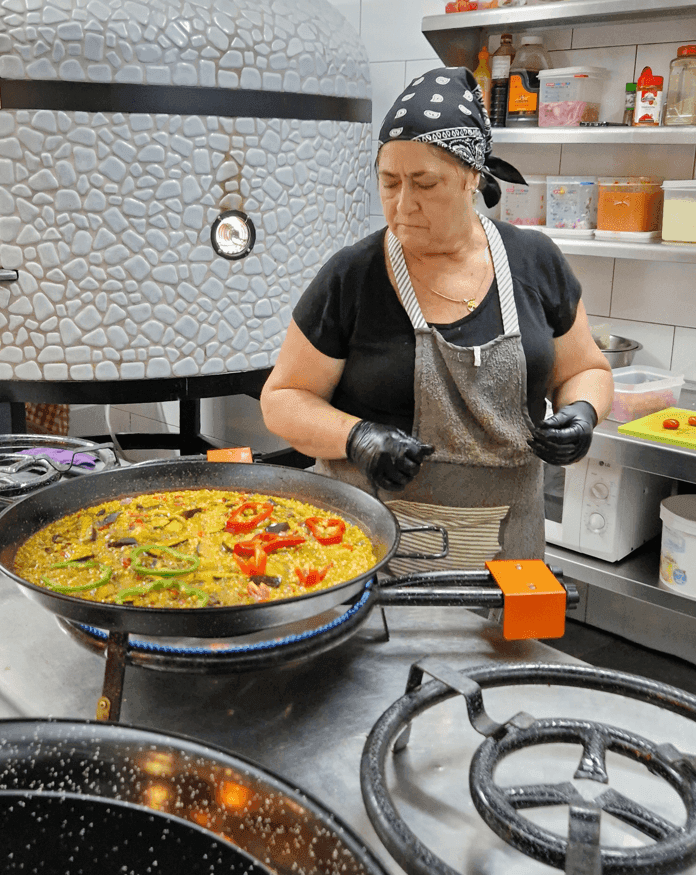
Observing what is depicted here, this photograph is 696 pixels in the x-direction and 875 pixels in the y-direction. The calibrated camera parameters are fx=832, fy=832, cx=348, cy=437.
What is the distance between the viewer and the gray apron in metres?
1.58

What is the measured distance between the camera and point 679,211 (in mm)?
2656

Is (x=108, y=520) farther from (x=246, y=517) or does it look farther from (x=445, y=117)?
(x=445, y=117)

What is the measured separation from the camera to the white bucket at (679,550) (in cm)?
262

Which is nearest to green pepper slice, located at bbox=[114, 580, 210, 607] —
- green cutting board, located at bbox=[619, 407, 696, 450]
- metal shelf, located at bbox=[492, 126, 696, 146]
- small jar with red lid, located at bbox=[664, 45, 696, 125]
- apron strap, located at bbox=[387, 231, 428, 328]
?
apron strap, located at bbox=[387, 231, 428, 328]

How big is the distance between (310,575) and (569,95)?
7.88 feet

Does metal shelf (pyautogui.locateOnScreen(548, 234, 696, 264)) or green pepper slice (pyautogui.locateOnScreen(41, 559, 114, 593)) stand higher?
metal shelf (pyautogui.locateOnScreen(548, 234, 696, 264))

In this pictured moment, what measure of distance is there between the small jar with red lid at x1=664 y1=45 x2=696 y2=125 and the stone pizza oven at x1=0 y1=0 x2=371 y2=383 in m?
1.02

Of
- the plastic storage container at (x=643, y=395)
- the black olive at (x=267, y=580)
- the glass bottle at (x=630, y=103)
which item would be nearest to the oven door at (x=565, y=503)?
the plastic storage container at (x=643, y=395)

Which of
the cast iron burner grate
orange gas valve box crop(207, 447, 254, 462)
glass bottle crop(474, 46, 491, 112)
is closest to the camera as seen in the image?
the cast iron burner grate

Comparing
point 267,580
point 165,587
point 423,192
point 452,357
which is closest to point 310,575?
point 267,580

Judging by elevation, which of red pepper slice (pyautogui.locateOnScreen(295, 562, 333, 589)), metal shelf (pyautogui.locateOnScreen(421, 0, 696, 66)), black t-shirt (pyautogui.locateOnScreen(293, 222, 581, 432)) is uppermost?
metal shelf (pyautogui.locateOnScreen(421, 0, 696, 66))

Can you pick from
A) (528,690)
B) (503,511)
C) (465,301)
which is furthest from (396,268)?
(528,690)

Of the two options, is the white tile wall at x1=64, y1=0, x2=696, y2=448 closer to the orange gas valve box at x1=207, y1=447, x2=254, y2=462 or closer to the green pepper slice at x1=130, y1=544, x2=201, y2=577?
the orange gas valve box at x1=207, y1=447, x2=254, y2=462

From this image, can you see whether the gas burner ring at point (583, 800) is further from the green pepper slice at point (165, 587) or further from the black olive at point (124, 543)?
the black olive at point (124, 543)
